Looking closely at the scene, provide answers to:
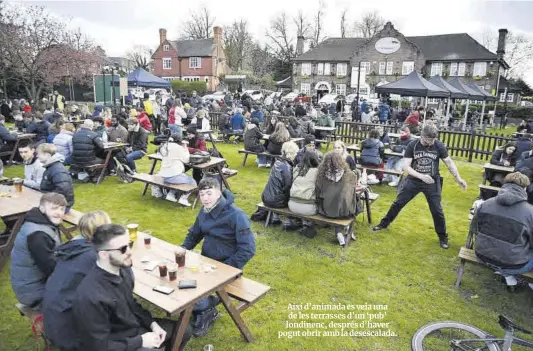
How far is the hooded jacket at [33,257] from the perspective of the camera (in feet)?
10.7

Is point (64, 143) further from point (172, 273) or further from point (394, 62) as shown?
point (394, 62)

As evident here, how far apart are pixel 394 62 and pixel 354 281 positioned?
41307 mm

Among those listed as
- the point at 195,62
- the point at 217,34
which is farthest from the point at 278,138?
the point at 195,62

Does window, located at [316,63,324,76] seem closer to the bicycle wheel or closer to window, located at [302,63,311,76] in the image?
window, located at [302,63,311,76]

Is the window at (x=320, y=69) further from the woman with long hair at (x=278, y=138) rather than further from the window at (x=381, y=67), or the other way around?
the woman with long hair at (x=278, y=138)

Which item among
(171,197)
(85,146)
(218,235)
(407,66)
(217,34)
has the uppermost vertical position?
(217,34)

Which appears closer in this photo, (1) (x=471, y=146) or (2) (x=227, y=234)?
(2) (x=227, y=234)

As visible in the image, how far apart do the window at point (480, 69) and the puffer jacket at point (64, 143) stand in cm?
3960

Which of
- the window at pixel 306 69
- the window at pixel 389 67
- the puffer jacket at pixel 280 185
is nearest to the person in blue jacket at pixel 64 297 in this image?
the puffer jacket at pixel 280 185

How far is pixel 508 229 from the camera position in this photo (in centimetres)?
418

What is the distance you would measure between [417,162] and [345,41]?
144ft

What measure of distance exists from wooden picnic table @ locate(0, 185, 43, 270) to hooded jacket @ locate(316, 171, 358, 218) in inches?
154

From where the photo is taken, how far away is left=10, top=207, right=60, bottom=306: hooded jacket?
3.26m

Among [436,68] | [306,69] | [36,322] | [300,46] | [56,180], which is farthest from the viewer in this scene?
[300,46]
